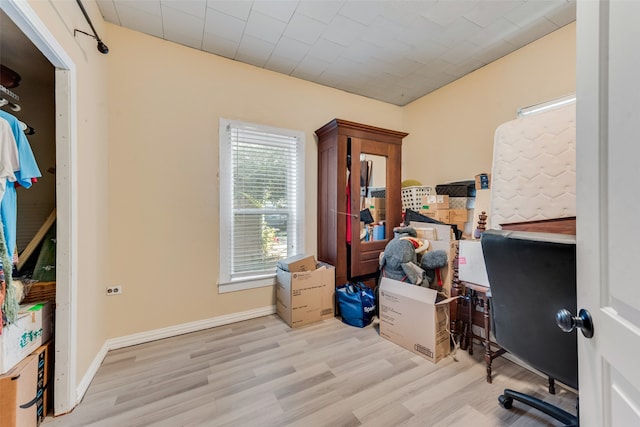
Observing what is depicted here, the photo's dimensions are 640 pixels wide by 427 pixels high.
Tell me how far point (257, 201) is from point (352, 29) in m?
1.91

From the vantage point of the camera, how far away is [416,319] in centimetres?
205

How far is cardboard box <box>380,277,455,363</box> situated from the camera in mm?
1952

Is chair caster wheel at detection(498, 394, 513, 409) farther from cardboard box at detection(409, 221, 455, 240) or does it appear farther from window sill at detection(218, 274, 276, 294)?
window sill at detection(218, 274, 276, 294)

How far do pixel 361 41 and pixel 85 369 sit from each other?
3.45 m

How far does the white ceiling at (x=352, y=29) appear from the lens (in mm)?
1985

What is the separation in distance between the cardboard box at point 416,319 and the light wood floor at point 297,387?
9 cm

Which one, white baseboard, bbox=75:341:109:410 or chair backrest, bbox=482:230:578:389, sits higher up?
chair backrest, bbox=482:230:578:389

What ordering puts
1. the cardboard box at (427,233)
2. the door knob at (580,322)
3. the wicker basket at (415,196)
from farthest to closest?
the wicker basket at (415,196), the cardboard box at (427,233), the door knob at (580,322)

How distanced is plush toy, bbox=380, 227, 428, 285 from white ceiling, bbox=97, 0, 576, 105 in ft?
6.28

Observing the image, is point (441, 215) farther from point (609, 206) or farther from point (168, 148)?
point (168, 148)

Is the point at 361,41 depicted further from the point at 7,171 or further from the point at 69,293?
the point at 69,293

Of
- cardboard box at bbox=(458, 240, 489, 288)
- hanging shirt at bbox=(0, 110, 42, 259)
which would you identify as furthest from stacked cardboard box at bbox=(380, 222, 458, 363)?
hanging shirt at bbox=(0, 110, 42, 259)

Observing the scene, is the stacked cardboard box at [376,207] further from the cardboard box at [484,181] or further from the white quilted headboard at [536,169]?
the white quilted headboard at [536,169]

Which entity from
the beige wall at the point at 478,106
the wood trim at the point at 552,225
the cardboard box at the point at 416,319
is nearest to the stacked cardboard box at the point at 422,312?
the cardboard box at the point at 416,319
